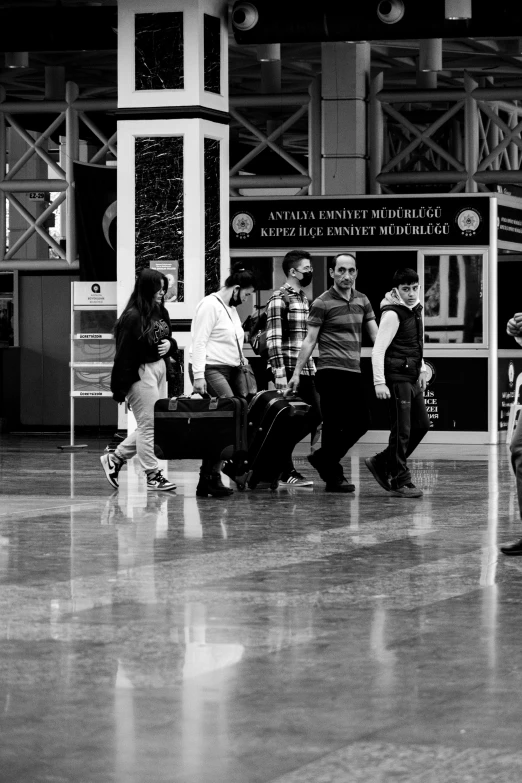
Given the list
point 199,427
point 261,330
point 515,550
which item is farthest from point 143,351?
point 515,550

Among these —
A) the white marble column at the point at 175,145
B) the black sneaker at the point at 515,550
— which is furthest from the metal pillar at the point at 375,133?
the black sneaker at the point at 515,550

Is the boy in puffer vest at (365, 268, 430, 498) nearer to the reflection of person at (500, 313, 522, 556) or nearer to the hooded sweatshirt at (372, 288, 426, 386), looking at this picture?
the hooded sweatshirt at (372, 288, 426, 386)

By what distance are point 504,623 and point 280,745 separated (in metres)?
2.08

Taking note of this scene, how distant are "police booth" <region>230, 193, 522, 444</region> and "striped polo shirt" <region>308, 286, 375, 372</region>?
679 cm

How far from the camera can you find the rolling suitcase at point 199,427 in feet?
36.1

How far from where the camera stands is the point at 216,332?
11.4 meters

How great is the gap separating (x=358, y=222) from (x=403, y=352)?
291 inches

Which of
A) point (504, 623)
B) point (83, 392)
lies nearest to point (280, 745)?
point (504, 623)

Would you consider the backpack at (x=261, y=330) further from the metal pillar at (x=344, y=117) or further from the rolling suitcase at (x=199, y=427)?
the metal pillar at (x=344, y=117)

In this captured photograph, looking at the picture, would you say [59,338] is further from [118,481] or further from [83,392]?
[118,481]

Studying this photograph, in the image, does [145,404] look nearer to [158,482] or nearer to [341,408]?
[158,482]

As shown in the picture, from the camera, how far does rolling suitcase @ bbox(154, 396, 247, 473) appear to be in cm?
1101

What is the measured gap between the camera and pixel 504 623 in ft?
19.9

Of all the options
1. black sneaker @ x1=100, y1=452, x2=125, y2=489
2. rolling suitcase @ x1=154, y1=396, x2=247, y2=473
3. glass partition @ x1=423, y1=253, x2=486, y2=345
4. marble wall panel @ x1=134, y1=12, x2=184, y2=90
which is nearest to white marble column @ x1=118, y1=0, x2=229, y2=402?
marble wall panel @ x1=134, y1=12, x2=184, y2=90
